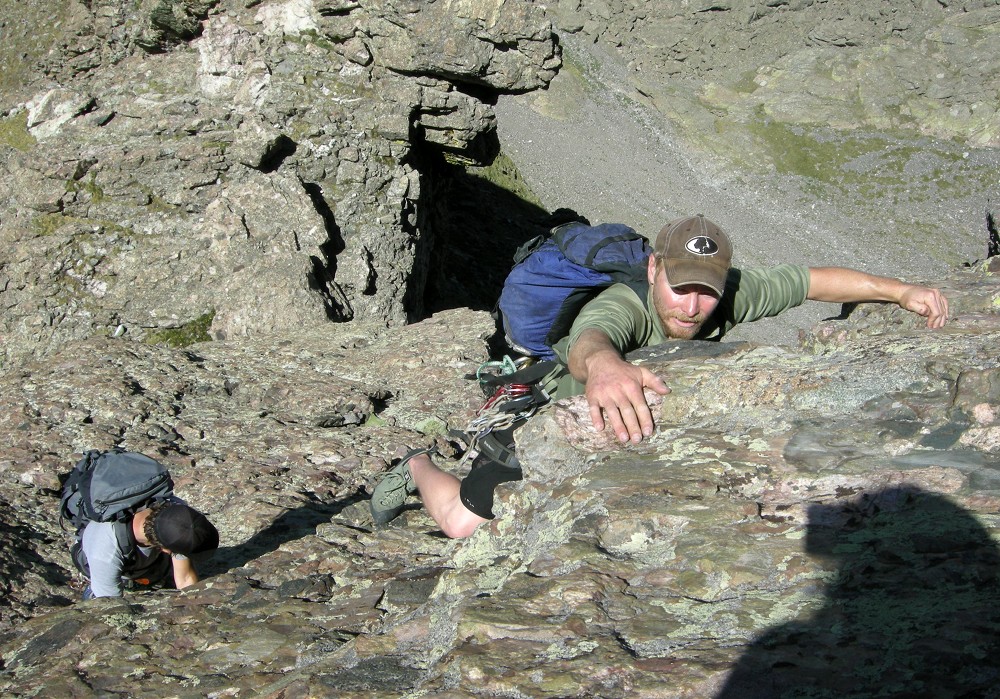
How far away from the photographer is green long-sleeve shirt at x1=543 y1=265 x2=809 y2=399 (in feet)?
16.6

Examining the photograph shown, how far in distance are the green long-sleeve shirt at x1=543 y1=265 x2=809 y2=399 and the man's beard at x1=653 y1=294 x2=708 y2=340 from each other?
5 centimetres

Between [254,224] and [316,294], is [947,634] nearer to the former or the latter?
[316,294]

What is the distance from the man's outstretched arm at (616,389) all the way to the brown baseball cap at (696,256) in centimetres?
64

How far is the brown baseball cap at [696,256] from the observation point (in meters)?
4.99

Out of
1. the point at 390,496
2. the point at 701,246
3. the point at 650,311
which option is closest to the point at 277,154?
the point at 390,496

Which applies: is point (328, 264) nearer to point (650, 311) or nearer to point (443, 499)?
point (443, 499)

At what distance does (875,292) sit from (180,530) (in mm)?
4360

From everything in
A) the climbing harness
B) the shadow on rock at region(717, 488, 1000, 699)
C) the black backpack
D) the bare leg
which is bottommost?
the bare leg

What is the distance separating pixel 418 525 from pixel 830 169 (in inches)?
1737

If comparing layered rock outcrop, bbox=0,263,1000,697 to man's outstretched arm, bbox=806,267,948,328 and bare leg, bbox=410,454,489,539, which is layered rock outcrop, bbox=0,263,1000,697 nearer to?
man's outstretched arm, bbox=806,267,948,328

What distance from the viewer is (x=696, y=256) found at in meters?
5.00

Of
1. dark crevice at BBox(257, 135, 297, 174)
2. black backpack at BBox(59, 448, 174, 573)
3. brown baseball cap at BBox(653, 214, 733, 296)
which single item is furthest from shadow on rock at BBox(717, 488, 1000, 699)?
dark crevice at BBox(257, 135, 297, 174)

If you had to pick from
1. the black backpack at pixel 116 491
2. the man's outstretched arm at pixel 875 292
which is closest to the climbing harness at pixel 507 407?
the man's outstretched arm at pixel 875 292

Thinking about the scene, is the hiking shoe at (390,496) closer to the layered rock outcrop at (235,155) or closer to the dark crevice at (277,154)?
the layered rock outcrop at (235,155)
